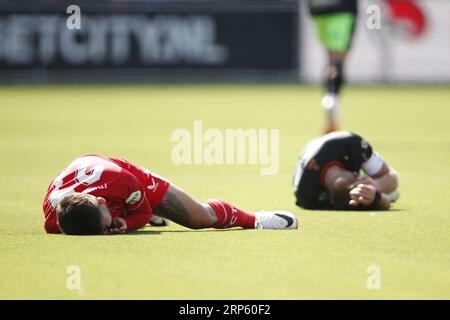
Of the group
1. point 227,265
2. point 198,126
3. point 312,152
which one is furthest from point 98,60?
point 227,265

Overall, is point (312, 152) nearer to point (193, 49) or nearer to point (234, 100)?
point (234, 100)

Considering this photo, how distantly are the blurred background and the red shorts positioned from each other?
18.2 m

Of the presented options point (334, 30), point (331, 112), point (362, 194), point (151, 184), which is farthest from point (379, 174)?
point (334, 30)

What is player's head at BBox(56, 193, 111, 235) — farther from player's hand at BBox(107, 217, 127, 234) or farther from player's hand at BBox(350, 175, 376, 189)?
player's hand at BBox(350, 175, 376, 189)

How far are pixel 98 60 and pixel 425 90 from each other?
7.45 meters

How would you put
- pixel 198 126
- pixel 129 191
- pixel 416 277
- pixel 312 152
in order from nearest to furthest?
pixel 416 277, pixel 129 191, pixel 312 152, pixel 198 126

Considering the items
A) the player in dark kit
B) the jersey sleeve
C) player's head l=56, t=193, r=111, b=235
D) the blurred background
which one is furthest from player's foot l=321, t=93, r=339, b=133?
the blurred background

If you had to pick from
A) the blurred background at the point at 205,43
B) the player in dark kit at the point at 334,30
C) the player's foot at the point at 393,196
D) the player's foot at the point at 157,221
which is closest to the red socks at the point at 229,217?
the player's foot at the point at 157,221

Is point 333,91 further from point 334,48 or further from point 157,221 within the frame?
point 157,221

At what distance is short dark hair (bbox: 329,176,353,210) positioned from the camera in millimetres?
8281

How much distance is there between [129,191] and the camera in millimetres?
6957

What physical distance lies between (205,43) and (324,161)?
1773 centimetres

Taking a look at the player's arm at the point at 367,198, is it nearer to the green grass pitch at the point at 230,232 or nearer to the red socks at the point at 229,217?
the green grass pitch at the point at 230,232
